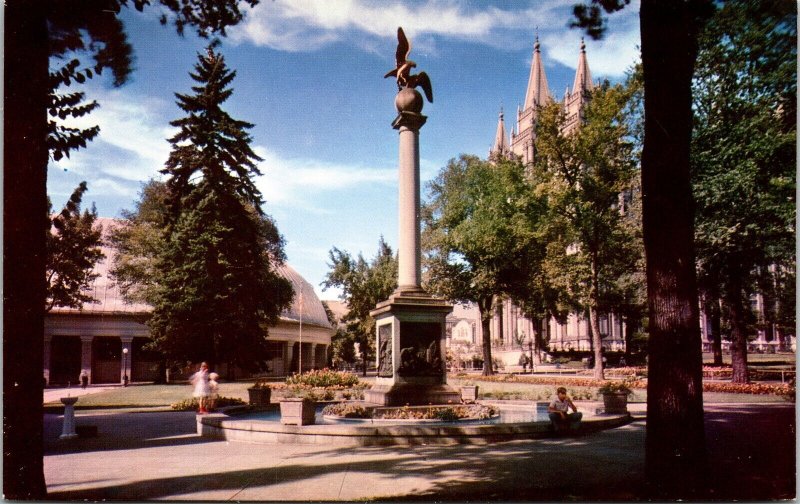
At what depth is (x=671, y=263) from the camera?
276 inches

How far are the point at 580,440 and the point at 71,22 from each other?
11965 millimetres

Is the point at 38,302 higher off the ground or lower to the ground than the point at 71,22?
lower

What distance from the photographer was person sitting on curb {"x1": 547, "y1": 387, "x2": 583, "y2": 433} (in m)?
13.0

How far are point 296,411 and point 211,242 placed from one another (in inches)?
1010

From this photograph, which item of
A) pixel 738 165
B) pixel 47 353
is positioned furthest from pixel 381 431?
pixel 47 353

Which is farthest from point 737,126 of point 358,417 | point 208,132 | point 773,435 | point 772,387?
point 208,132

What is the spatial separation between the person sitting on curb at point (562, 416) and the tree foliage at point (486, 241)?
25.5 m

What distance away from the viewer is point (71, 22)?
26.6 ft

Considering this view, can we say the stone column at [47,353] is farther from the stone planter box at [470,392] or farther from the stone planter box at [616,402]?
the stone planter box at [616,402]

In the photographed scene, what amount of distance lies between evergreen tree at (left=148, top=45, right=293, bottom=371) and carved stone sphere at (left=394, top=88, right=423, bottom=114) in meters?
22.5

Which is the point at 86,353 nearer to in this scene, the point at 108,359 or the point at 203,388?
the point at 108,359

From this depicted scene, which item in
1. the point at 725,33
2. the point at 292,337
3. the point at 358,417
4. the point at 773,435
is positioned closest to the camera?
the point at 773,435

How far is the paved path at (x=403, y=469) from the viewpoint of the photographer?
7648 millimetres

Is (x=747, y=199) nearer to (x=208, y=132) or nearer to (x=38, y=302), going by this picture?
(x=38, y=302)
